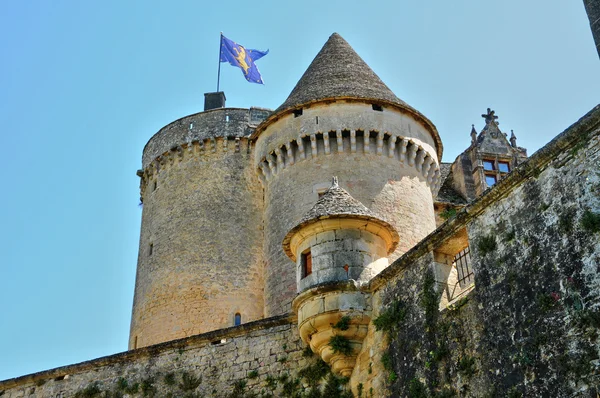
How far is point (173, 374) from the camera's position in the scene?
44.1 ft

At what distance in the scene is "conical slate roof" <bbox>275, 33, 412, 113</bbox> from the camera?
19.3m

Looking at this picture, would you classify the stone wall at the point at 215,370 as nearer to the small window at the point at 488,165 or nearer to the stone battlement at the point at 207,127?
the stone battlement at the point at 207,127

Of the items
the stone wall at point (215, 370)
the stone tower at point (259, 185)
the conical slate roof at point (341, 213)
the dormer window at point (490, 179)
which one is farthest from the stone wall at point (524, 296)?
the dormer window at point (490, 179)

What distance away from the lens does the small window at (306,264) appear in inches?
484

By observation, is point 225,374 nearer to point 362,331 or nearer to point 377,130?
point 362,331

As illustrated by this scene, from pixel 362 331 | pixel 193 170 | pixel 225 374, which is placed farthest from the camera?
pixel 193 170

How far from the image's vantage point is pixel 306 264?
1241 centimetres

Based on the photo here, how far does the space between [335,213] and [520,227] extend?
13.0 ft

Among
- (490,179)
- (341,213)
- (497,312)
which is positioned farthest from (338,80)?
(497,312)

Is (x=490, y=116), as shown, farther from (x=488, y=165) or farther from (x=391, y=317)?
(x=391, y=317)

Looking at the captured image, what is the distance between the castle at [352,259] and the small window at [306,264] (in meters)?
0.03

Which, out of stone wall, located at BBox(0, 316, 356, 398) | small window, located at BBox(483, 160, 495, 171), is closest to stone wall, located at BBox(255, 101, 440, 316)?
stone wall, located at BBox(0, 316, 356, 398)

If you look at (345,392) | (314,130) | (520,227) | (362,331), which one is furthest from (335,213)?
(314,130)

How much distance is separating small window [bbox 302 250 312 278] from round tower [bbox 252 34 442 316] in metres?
5.29
